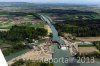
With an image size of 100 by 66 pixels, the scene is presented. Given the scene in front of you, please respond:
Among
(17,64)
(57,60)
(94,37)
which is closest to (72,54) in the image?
(57,60)

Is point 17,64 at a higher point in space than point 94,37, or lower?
higher

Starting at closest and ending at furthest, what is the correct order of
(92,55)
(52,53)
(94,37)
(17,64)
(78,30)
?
(17,64) → (92,55) → (52,53) → (94,37) → (78,30)

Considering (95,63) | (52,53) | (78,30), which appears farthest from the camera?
(78,30)

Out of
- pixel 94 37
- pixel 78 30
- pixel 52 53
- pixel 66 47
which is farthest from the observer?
pixel 78 30

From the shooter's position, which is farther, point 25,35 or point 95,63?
point 25,35

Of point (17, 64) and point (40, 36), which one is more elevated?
point (17, 64)

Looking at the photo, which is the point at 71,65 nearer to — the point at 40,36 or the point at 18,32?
the point at 40,36

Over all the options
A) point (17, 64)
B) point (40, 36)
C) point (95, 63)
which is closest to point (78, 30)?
point (40, 36)

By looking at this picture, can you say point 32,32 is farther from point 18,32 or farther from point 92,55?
point 92,55

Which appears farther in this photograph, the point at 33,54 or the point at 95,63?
the point at 33,54
